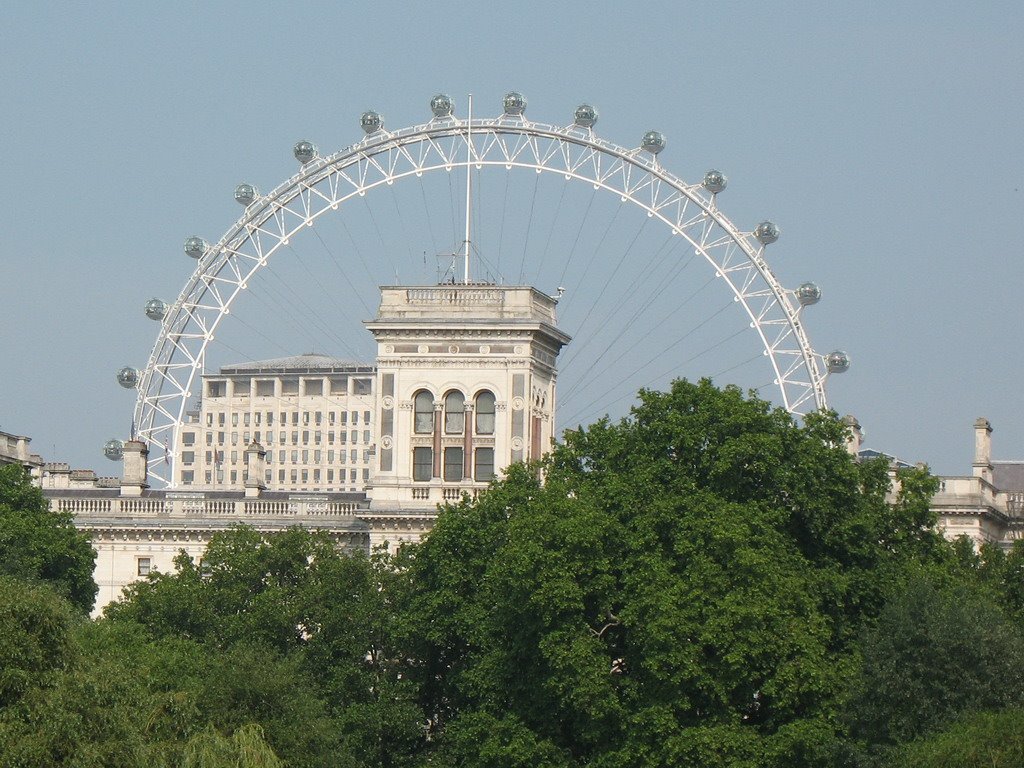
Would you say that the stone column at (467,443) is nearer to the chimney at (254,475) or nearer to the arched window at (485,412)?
the arched window at (485,412)

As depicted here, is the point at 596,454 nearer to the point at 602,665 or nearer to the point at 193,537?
the point at 602,665

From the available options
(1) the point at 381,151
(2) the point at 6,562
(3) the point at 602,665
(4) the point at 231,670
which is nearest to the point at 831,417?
(3) the point at 602,665

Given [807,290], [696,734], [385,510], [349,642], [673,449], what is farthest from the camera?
[807,290]

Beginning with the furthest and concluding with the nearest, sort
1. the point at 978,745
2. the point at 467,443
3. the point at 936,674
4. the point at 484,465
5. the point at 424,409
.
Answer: the point at 424,409 → the point at 484,465 → the point at 467,443 → the point at 936,674 → the point at 978,745

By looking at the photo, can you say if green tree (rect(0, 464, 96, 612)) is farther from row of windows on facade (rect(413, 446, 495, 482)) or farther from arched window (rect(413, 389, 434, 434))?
arched window (rect(413, 389, 434, 434))

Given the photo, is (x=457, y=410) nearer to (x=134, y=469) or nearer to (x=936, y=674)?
(x=134, y=469)

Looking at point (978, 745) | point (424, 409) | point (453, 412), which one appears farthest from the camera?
point (424, 409)

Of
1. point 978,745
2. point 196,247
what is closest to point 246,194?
point 196,247
